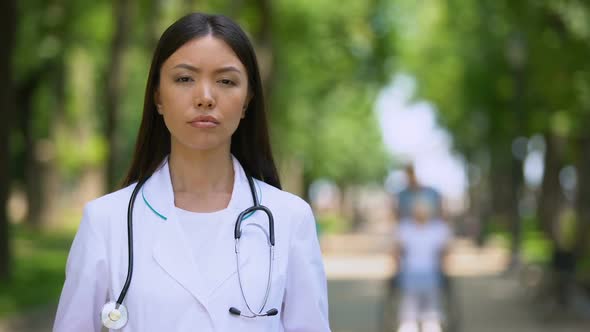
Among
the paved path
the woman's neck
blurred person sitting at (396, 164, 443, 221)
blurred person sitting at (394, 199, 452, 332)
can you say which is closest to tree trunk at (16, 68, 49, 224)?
the paved path

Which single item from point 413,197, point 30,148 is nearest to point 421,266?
point 413,197

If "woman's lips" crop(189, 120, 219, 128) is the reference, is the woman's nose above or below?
above

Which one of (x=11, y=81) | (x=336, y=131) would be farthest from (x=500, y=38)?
(x=336, y=131)

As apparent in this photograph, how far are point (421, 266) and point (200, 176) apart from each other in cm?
720

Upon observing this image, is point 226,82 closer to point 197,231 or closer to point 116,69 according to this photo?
point 197,231

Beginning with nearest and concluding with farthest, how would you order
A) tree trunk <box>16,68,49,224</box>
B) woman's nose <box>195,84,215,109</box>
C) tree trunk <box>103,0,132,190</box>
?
1. woman's nose <box>195,84,215,109</box>
2. tree trunk <box>103,0,132,190</box>
3. tree trunk <box>16,68,49,224</box>

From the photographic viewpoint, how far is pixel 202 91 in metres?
2.59

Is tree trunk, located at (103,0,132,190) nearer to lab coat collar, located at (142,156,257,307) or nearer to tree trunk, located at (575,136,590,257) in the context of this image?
tree trunk, located at (575,136,590,257)

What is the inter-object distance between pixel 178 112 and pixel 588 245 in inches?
899

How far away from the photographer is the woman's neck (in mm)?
2678

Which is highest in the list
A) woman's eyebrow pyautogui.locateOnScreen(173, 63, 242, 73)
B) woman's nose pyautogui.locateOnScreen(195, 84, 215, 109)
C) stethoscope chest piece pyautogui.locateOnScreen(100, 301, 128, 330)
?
woman's eyebrow pyautogui.locateOnScreen(173, 63, 242, 73)

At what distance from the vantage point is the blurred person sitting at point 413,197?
1026 cm

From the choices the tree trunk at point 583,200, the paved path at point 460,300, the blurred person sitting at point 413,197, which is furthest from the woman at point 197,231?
the tree trunk at point 583,200

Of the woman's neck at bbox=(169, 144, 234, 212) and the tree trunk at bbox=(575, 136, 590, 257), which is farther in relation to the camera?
the tree trunk at bbox=(575, 136, 590, 257)
